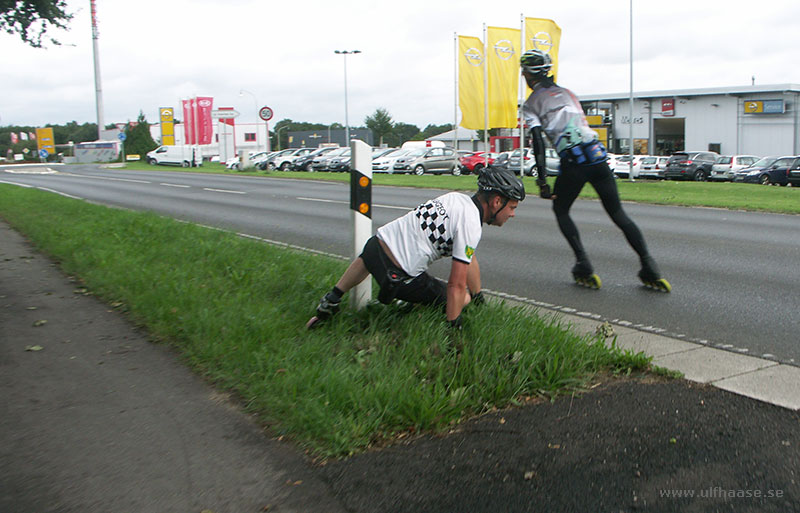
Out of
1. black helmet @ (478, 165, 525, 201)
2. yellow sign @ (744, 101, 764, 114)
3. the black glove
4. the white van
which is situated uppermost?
yellow sign @ (744, 101, 764, 114)

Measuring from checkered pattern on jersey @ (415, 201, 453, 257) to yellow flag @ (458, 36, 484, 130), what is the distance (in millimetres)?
23448

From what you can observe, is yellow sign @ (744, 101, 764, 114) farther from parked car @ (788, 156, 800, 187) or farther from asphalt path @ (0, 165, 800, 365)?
asphalt path @ (0, 165, 800, 365)

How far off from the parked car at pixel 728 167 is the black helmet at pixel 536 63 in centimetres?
3460

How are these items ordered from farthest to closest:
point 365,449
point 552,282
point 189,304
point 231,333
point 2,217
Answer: point 2,217, point 552,282, point 189,304, point 231,333, point 365,449

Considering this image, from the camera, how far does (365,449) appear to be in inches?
130

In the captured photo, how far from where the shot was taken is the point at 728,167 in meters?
38.3

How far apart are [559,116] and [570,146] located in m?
0.28

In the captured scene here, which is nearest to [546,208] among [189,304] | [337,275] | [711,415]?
[337,275]

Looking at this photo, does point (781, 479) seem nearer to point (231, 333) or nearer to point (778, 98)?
point (231, 333)

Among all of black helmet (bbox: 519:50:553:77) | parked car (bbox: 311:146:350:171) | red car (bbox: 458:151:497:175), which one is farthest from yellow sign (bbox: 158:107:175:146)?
black helmet (bbox: 519:50:553:77)

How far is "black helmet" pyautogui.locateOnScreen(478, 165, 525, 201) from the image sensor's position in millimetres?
4359

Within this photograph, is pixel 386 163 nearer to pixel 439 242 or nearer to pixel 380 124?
pixel 439 242

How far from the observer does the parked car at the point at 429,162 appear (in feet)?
132

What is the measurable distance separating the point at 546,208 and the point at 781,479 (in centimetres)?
1236
